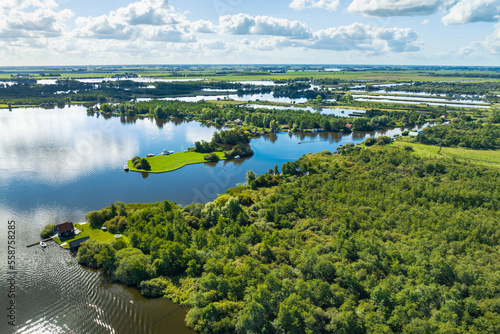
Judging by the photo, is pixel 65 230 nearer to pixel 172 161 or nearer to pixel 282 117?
pixel 172 161

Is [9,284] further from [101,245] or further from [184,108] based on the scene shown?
[184,108]

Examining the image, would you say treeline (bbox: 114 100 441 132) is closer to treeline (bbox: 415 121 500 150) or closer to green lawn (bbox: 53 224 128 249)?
treeline (bbox: 415 121 500 150)

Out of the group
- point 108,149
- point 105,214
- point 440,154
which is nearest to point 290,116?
point 440,154

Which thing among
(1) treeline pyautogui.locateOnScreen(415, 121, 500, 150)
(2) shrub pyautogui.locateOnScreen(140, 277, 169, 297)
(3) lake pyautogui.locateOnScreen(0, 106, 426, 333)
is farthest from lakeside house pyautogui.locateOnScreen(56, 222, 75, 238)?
(1) treeline pyautogui.locateOnScreen(415, 121, 500, 150)

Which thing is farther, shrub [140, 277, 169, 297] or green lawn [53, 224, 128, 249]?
green lawn [53, 224, 128, 249]

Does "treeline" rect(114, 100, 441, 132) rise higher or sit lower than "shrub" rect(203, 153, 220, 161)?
higher
